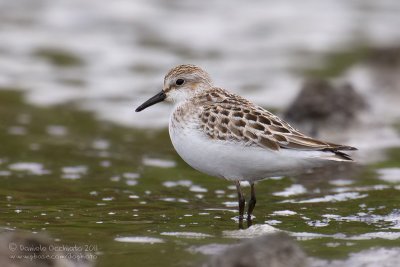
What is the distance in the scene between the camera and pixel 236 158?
334 inches

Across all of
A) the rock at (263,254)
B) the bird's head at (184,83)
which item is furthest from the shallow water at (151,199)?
the bird's head at (184,83)

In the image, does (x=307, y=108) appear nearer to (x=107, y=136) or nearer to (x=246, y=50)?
(x=107, y=136)

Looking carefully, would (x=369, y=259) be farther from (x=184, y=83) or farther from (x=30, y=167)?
(x=30, y=167)

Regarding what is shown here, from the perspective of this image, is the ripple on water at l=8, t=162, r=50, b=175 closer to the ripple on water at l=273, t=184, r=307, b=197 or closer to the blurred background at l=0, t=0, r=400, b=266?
the blurred background at l=0, t=0, r=400, b=266

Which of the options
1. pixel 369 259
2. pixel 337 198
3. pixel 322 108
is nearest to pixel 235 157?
Result: pixel 369 259

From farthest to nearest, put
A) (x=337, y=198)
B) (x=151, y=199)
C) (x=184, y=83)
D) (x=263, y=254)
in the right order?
(x=337, y=198) < (x=151, y=199) < (x=184, y=83) < (x=263, y=254)

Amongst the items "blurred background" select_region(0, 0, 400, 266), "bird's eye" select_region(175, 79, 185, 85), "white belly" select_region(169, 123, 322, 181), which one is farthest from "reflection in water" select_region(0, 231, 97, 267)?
"bird's eye" select_region(175, 79, 185, 85)

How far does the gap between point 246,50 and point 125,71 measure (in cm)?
359

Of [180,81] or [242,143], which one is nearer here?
[242,143]

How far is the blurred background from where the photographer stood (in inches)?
345

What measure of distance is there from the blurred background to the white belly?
55cm

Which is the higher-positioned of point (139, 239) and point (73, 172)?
point (73, 172)

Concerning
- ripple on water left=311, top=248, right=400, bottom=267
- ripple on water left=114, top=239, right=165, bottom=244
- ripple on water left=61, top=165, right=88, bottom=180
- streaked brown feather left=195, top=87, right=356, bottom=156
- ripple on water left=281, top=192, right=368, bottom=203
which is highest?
streaked brown feather left=195, top=87, right=356, bottom=156

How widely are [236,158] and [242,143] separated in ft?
0.53
